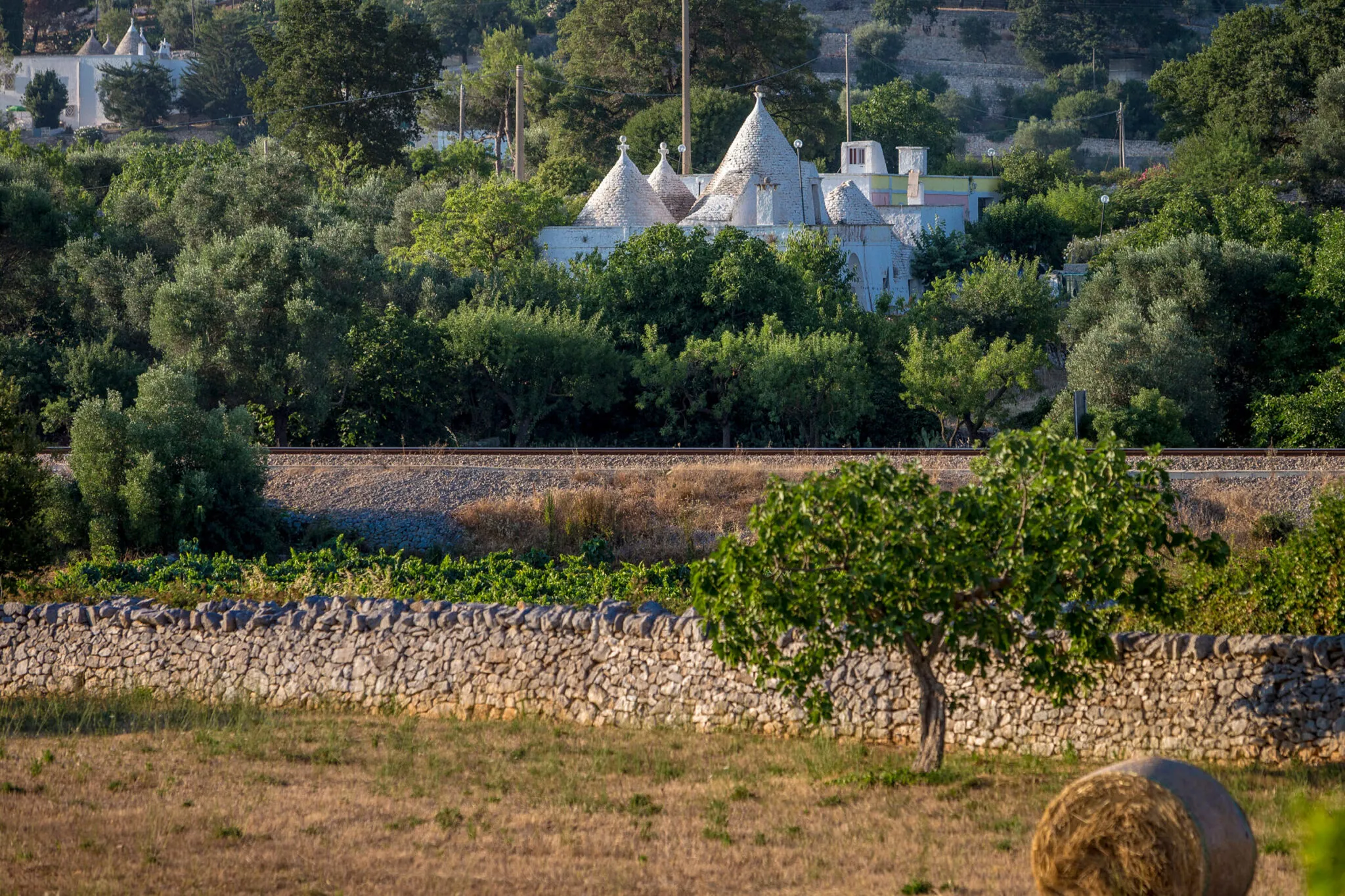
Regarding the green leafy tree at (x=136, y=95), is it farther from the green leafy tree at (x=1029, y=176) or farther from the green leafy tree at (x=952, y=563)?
the green leafy tree at (x=952, y=563)

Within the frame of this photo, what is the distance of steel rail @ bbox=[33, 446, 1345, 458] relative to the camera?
20.8 metres

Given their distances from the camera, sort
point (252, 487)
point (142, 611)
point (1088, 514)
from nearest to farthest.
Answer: point (1088, 514) < point (142, 611) < point (252, 487)

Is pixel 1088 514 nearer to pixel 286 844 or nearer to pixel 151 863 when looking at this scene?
pixel 286 844

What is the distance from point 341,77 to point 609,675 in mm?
47666

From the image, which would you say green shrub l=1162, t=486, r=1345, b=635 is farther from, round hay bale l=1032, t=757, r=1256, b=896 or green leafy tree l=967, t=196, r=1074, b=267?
green leafy tree l=967, t=196, r=1074, b=267

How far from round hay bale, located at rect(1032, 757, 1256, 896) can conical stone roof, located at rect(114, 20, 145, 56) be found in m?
108

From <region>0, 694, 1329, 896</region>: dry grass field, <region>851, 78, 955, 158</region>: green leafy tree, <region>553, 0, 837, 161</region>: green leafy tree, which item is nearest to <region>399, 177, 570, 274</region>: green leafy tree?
<region>553, 0, 837, 161</region>: green leafy tree

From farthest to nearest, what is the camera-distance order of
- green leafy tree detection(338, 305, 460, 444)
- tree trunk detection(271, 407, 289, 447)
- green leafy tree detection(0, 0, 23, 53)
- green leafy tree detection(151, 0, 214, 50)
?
green leafy tree detection(151, 0, 214, 50), green leafy tree detection(0, 0, 23, 53), green leafy tree detection(338, 305, 460, 444), tree trunk detection(271, 407, 289, 447)

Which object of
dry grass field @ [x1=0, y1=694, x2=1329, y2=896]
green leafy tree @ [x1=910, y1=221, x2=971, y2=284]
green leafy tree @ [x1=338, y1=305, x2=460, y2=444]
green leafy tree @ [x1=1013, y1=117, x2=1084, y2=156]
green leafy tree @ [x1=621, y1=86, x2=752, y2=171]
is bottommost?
dry grass field @ [x1=0, y1=694, x2=1329, y2=896]

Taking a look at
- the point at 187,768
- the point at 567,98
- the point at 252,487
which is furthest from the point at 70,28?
the point at 187,768

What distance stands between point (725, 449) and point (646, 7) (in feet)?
163

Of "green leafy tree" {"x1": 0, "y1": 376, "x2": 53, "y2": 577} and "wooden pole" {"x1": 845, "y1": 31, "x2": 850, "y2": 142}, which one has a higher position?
"wooden pole" {"x1": 845, "y1": 31, "x2": 850, "y2": 142}

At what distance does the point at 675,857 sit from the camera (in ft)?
27.9

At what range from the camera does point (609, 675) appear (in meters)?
12.3
